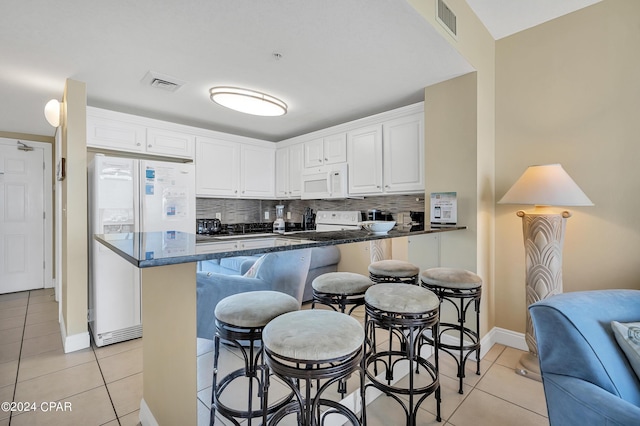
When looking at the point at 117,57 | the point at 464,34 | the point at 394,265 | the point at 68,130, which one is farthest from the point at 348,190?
the point at 68,130

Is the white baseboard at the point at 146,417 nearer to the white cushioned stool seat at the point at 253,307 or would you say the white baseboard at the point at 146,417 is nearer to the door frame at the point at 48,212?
the white cushioned stool seat at the point at 253,307

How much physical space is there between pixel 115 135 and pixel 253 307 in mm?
2819

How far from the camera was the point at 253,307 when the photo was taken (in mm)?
1244

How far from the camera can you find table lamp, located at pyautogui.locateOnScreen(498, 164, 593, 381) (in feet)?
6.51

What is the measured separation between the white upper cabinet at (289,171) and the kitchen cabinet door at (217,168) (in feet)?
2.09

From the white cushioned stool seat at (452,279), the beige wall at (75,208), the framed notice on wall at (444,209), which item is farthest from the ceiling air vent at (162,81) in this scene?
the white cushioned stool seat at (452,279)

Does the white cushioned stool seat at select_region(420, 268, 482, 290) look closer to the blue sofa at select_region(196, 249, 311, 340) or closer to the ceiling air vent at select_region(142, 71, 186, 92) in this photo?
the blue sofa at select_region(196, 249, 311, 340)

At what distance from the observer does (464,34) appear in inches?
83.3

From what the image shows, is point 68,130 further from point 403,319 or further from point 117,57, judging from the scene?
point 403,319

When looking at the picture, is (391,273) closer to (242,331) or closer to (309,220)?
(242,331)

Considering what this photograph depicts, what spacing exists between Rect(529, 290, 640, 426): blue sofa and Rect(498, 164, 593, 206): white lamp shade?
0.94m

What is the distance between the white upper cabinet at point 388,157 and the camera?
281 centimetres

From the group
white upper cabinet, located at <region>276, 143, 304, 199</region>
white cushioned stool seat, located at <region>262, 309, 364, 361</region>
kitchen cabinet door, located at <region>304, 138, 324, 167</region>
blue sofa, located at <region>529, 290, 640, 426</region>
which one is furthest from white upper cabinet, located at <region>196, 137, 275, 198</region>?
blue sofa, located at <region>529, 290, 640, 426</region>

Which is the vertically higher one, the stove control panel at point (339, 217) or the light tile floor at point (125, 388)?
the stove control panel at point (339, 217)
